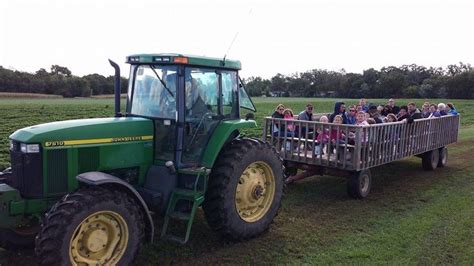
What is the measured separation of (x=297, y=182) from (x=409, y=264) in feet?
13.2

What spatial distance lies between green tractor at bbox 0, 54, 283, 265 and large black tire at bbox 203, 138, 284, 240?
0.01 m

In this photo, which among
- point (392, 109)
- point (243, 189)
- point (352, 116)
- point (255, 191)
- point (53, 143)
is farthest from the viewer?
point (392, 109)

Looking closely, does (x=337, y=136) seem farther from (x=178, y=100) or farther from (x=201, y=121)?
(x=178, y=100)

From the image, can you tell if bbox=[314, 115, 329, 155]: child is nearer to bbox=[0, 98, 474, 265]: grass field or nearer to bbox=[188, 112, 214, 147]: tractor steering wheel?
bbox=[0, 98, 474, 265]: grass field

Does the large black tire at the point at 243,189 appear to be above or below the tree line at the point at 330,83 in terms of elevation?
below

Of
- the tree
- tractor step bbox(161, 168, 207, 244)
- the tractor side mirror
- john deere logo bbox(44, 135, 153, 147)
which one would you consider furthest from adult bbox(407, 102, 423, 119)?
the tree

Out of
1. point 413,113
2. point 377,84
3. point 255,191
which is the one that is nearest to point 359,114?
point 413,113

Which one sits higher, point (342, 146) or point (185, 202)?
point (342, 146)

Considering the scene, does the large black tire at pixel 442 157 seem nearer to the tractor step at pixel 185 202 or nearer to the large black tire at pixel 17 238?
the tractor step at pixel 185 202

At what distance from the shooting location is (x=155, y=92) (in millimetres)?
5070

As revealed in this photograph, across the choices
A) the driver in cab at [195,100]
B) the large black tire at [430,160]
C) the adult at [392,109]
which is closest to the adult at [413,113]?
the adult at [392,109]

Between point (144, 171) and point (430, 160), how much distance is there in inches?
302

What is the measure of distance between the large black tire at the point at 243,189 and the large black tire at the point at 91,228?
107 centimetres

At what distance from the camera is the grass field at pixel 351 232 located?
16.2 ft
